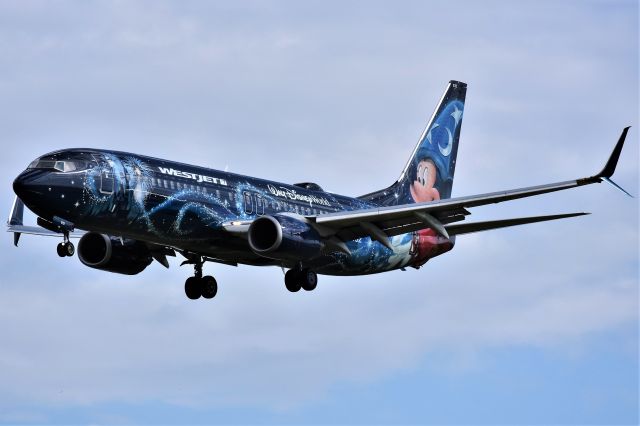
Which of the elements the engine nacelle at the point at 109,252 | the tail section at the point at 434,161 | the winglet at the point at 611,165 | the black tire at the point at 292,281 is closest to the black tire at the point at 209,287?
the engine nacelle at the point at 109,252

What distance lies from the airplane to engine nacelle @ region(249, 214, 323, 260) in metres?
0.04

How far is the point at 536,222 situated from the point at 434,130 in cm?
1400

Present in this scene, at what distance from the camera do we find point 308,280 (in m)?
51.8

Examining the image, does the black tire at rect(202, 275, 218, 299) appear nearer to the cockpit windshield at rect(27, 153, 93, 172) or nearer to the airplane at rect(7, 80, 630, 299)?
the airplane at rect(7, 80, 630, 299)

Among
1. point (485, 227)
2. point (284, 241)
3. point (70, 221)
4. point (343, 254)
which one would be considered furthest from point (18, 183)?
point (485, 227)

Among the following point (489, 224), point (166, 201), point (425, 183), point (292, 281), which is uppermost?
point (425, 183)

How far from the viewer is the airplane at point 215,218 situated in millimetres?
46438

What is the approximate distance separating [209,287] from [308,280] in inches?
183

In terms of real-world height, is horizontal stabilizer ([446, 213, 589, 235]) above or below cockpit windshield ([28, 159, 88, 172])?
above

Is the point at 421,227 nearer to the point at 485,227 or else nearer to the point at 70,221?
the point at 485,227

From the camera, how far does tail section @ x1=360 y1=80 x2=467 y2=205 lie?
204ft

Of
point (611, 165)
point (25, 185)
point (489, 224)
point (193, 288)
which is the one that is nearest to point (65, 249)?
point (25, 185)

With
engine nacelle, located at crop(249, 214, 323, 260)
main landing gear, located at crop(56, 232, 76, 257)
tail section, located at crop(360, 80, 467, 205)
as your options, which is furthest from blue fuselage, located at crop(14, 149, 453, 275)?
tail section, located at crop(360, 80, 467, 205)

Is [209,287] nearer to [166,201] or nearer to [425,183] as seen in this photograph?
[166,201]
